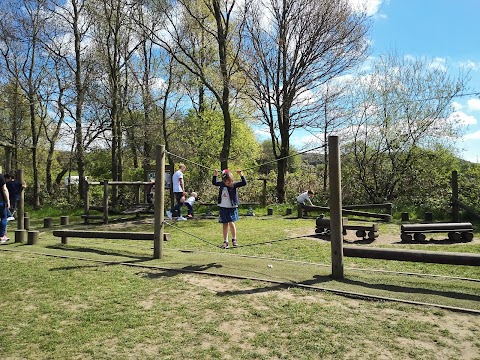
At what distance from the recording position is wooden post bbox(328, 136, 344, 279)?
5.60 m

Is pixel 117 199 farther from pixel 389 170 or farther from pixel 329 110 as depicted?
Result: pixel 389 170

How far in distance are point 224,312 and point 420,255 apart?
2730 mm

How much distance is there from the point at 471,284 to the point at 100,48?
62.1 feet

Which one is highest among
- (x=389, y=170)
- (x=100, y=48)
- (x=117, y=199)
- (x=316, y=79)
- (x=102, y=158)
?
(x=100, y=48)

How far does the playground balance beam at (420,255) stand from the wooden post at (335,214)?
0.34 m

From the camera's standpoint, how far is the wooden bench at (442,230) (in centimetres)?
962

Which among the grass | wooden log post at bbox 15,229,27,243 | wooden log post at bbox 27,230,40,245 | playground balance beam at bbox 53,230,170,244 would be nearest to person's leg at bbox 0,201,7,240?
wooden log post at bbox 15,229,27,243

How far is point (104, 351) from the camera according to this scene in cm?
347

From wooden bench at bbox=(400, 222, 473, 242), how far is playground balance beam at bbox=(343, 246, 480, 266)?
14.6 feet

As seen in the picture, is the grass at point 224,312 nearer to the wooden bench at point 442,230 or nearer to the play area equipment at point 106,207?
the wooden bench at point 442,230

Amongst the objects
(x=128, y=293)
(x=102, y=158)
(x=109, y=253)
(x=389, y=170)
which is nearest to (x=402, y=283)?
(x=128, y=293)

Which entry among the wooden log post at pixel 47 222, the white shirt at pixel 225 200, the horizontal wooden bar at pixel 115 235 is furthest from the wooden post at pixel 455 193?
the wooden log post at pixel 47 222

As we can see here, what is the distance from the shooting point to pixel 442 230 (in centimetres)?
964

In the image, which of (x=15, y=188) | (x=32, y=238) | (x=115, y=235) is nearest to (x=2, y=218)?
(x=32, y=238)
